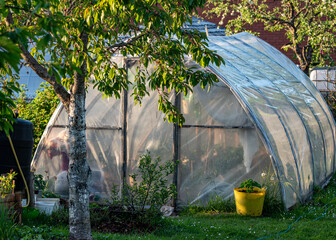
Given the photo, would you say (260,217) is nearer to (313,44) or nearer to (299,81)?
(299,81)

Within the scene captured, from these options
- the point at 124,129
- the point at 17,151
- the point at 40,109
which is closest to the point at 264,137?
the point at 124,129

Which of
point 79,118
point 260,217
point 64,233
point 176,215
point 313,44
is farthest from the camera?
point 313,44

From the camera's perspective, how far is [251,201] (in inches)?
273

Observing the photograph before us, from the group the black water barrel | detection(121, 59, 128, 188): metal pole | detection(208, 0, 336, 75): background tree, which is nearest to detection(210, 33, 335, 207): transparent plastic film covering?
detection(121, 59, 128, 188): metal pole

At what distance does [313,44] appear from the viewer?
496 inches

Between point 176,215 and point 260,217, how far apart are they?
142cm

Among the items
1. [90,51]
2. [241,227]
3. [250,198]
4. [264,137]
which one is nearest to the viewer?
[90,51]

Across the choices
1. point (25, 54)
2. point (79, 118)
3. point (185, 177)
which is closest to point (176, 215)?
point (185, 177)

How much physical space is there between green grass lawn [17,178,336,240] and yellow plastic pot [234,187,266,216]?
0.13 meters

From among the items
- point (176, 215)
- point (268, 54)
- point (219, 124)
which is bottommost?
point (176, 215)

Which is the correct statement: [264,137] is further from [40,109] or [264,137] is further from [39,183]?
[40,109]

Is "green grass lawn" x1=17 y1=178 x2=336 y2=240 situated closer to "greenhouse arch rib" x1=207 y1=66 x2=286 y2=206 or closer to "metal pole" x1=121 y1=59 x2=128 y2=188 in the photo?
"greenhouse arch rib" x1=207 y1=66 x2=286 y2=206

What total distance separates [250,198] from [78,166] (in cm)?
312

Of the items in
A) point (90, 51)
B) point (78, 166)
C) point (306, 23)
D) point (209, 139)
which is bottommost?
point (78, 166)
